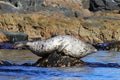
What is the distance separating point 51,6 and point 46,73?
106 feet

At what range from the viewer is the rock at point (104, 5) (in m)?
48.4

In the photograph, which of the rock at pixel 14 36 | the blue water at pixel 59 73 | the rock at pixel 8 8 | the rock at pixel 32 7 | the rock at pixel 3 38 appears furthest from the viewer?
the rock at pixel 32 7

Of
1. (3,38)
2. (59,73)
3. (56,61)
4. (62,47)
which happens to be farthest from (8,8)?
(59,73)

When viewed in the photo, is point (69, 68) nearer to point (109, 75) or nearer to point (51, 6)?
point (109, 75)

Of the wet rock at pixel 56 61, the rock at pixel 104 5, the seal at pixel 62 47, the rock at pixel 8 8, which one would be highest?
the seal at pixel 62 47

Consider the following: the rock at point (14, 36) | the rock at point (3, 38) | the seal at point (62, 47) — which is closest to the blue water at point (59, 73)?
the seal at point (62, 47)

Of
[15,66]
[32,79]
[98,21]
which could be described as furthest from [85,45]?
[98,21]

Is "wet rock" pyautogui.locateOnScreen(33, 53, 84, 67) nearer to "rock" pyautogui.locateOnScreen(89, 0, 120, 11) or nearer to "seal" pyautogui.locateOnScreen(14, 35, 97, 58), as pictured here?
"seal" pyautogui.locateOnScreen(14, 35, 97, 58)

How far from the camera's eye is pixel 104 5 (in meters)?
48.9

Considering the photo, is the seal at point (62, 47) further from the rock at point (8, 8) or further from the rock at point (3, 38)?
the rock at point (8, 8)

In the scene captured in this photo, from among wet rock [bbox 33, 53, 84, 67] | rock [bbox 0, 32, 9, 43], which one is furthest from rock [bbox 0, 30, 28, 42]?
wet rock [bbox 33, 53, 84, 67]

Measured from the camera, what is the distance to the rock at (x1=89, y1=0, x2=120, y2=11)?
4838 cm

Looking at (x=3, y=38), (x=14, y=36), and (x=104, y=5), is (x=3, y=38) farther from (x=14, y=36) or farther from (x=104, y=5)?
(x=104, y=5)

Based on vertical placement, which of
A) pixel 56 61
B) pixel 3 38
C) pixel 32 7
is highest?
pixel 56 61
